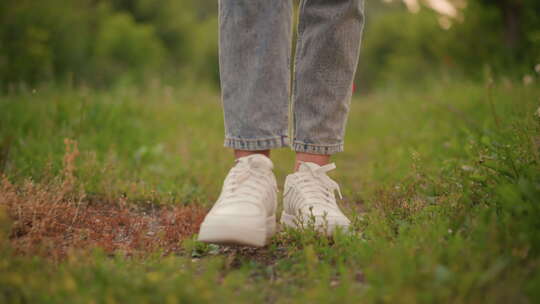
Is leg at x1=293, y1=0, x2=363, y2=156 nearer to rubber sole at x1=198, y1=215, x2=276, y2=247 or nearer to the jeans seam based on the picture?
the jeans seam

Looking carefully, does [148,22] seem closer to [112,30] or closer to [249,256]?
[112,30]

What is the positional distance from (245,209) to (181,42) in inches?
1419

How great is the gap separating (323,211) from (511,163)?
0.74 metres

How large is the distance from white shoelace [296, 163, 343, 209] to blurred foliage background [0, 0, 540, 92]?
252 centimetres

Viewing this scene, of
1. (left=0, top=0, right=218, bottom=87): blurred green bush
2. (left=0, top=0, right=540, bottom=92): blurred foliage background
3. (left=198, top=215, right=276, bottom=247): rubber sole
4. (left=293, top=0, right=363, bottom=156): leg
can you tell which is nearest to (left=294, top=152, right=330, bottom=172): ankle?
(left=293, top=0, right=363, bottom=156): leg

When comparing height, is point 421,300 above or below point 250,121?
below

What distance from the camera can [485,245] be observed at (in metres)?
1.17

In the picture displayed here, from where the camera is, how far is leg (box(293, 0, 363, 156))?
5.48 feet

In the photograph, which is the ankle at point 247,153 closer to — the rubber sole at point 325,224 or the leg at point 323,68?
the leg at point 323,68

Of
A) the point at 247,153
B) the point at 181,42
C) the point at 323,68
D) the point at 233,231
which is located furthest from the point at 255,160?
the point at 181,42

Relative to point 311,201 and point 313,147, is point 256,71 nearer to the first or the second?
point 313,147

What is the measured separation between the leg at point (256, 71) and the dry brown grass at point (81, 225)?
0.54m

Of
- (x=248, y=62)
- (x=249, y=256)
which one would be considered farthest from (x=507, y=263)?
(x=248, y=62)

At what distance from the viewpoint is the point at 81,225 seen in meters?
1.85
